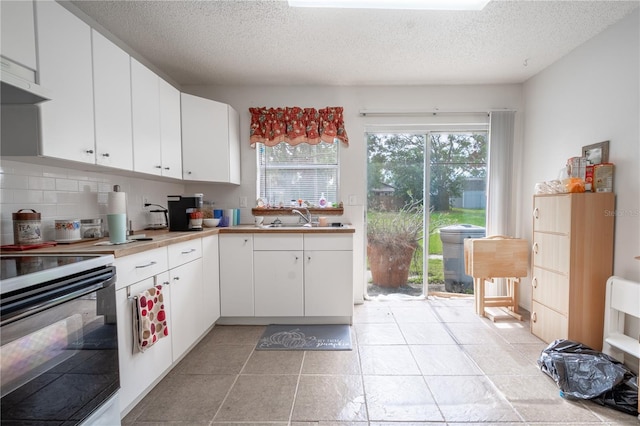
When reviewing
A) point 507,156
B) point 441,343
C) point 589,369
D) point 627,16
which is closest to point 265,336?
point 441,343

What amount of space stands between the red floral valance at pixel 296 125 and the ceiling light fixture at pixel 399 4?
49.4 inches

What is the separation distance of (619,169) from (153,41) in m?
3.77

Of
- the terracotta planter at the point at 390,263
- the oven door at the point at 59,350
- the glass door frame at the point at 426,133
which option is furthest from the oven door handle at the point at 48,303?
the terracotta planter at the point at 390,263

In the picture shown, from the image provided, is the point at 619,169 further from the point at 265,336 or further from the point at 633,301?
the point at 265,336

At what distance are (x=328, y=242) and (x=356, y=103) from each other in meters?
1.68

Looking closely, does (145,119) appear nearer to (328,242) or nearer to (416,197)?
(328,242)

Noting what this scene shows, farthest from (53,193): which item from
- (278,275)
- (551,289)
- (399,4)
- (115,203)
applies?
(551,289)

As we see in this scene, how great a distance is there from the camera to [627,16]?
76.5 inches

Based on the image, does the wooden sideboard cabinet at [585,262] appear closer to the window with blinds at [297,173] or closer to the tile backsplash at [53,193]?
the window with blinds at [297,173]

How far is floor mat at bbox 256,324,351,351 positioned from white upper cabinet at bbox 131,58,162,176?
167 centimetres

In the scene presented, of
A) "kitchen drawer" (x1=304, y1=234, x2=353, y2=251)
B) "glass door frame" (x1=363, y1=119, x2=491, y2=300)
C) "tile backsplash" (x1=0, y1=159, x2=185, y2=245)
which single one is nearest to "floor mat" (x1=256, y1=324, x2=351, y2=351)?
"kitchen drawer" (x1=304, y1=234, x2=353, y2=251)

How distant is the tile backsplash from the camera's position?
1.47 meters

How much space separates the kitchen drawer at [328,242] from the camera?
250 centimetres

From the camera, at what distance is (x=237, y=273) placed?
8.28 ft
